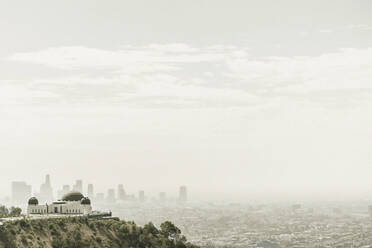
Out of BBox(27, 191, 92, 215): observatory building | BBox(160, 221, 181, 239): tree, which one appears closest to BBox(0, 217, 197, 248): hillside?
BBox(160, 221, 181, 239): tree

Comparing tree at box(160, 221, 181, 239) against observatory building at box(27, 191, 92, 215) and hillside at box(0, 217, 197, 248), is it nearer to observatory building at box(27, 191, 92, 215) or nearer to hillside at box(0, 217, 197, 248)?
hillside at box(0, 217, 197, 248)

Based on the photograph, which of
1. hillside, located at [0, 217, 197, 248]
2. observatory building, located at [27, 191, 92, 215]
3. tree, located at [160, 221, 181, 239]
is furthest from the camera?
observatory building, located at [27, 191, 92, 215]

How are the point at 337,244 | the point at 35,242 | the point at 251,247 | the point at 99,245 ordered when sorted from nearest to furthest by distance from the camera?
the point at 35,242 → the point at 99,245 → the point at 251,247 → the point at 337,244

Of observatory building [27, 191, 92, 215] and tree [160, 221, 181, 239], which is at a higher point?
observatory building [27, 191, 92, 215]

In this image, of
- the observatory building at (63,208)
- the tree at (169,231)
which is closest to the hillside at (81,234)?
the tree at (169,231)

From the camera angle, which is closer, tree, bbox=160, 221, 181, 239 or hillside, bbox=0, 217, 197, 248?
hillside, bbox=0, 217, 197, 248

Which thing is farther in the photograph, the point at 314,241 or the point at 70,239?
the point at 314,241

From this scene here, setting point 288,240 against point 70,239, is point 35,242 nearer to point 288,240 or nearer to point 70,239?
point 70,239

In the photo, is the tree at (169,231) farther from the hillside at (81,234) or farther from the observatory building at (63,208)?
the observatory building at (63,208)

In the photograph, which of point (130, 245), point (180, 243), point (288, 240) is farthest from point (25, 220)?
point (288, 240)

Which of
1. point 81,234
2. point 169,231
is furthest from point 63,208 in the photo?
point 169,231
